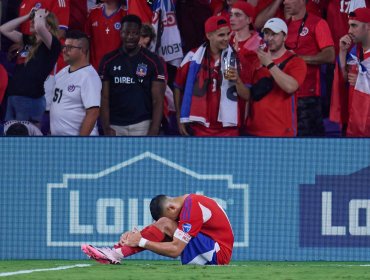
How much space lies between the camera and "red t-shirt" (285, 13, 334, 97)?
13117 millimetres

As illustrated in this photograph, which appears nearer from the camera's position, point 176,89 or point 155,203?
point 155,203

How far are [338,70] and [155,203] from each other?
4039 millimetres

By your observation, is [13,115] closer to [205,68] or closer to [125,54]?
[125,54]

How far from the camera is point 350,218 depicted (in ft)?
39.4

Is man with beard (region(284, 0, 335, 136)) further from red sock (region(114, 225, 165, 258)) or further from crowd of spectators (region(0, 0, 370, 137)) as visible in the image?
red sock (region(114, 225, 165, 258))

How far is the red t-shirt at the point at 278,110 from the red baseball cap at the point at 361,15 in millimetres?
817

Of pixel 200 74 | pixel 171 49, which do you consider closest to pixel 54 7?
pixel 171 49

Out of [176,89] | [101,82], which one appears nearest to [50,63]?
[101,82]

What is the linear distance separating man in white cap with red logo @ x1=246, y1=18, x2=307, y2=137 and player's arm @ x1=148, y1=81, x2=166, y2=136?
109 centimetres

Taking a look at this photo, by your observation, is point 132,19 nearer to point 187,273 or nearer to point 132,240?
point 132,240

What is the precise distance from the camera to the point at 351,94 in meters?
12.8

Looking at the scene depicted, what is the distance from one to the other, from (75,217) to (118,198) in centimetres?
51

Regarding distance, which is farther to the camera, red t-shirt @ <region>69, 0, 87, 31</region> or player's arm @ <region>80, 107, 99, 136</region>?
red t-shirt @ <region>69, 0, 87, 31</region>

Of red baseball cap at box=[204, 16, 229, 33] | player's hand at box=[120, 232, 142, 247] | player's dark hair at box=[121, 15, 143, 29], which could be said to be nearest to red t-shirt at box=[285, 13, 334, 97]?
red baseball cap at box=[204, 16, 229, 33]
